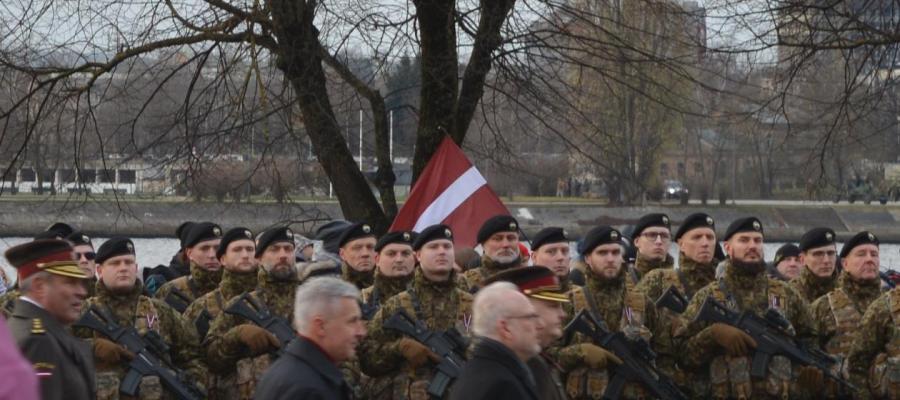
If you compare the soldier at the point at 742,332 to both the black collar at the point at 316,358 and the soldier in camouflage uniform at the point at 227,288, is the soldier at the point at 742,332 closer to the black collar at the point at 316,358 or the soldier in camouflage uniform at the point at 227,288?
the soldier in camouflage uniform at the point at 227,288

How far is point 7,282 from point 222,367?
348cm

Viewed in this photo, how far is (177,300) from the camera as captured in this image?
11398mm

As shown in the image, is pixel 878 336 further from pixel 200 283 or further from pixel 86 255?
pixel 86 255

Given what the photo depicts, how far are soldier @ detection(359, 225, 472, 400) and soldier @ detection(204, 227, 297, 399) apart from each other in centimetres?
64

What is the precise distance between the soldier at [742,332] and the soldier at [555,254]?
816 millimetres

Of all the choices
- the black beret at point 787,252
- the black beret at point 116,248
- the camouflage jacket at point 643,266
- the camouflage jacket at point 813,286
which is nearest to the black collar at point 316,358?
the black beret at point 116,248

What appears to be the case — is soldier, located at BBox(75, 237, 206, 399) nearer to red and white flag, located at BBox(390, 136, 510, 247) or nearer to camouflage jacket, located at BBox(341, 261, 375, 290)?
camouflage jacket, located at BBox(341, 261, 375, 290)

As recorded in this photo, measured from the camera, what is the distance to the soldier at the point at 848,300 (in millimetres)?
10922

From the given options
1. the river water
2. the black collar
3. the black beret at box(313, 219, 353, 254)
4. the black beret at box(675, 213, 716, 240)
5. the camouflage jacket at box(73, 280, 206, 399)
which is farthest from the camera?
the river water

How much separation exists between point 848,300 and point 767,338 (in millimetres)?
882

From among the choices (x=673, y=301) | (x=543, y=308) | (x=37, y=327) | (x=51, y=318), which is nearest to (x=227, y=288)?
(x=673, y=301)

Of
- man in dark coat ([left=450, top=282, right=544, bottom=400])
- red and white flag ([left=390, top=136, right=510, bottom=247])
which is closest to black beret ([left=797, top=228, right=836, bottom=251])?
red and white flag ([left=390, top=136, right=510, bottom=247])

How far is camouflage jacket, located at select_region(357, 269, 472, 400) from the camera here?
Result: 1023cm

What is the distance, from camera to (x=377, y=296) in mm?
10844
